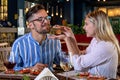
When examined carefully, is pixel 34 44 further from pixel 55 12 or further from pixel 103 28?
pixel 55 12

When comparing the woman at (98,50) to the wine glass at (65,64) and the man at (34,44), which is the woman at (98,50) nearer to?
the wine glass at (65,64)

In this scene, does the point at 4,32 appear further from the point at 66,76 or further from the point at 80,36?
the point at 66,76

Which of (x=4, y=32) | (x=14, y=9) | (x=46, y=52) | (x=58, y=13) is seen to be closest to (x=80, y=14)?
(x=58, y=13)

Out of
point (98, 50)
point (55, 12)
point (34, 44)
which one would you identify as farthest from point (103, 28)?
point (55, 12)

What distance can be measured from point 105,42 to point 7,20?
9.61 m

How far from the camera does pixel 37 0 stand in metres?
15.7

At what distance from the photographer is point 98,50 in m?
2.32

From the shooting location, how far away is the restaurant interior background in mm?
8992

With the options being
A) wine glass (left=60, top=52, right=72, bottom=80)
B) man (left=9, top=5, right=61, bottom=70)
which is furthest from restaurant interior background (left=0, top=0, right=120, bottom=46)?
man (left=9, top=5, right=61, bottom=70)

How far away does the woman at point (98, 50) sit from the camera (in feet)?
7.64

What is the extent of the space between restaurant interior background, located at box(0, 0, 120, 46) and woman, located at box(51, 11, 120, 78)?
180 inches

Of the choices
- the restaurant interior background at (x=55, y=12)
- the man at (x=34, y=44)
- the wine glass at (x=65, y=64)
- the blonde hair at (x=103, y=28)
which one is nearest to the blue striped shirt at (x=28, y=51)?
the man at (x=34, y=44)

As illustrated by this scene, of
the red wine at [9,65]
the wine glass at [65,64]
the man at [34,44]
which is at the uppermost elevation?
the man at [34,44]

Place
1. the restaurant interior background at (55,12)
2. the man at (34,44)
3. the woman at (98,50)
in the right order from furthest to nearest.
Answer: the restaurant interior background at (55,12)
the man at (34,44)
the woman at (98,50)
